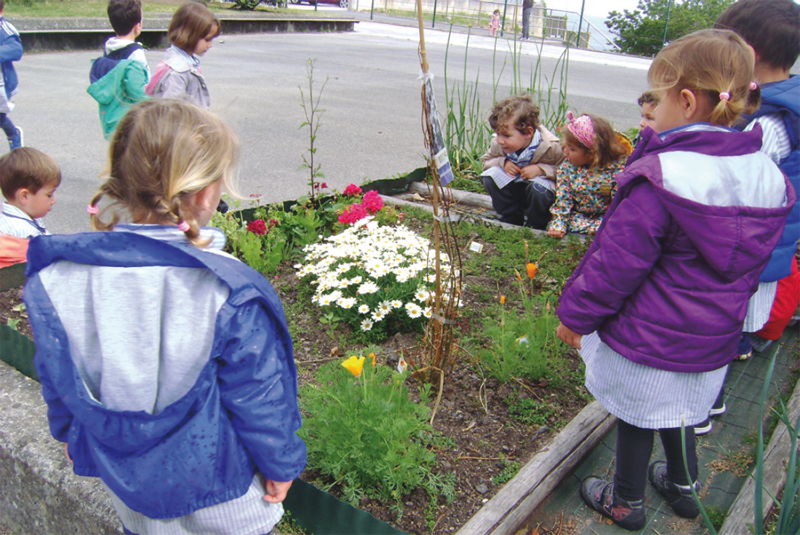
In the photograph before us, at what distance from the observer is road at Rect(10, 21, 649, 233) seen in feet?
18.2

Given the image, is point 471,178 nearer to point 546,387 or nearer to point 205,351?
point 546,387

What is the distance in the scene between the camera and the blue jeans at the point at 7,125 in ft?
16.9

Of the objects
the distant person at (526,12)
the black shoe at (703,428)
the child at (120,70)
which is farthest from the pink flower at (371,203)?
the distant person at (526,12)

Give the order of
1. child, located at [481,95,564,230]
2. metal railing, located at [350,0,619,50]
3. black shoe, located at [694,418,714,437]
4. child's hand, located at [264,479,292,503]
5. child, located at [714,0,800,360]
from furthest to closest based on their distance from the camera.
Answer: metal railing, located at [350,0,619,50] < child, located at [481,95,564,230] < black shoe, located at [694,418,714,437] < child, located at [714,0,800,360] < child's hand, located at [264,479,292,503]

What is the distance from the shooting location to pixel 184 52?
4.00 metres

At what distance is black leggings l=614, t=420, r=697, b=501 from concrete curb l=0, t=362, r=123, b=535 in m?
1.54

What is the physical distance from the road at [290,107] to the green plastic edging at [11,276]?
0.78m

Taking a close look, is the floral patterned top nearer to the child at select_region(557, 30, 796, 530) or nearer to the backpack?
the child at select_region(557, 30, 796, 530)

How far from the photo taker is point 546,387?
264 cm

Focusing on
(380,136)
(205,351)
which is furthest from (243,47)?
(205,351)

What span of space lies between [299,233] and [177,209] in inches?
100

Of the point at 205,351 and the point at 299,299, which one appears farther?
the point at 299,299

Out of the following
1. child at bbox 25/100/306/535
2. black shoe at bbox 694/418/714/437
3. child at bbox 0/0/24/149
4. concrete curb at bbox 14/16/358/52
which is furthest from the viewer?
concrete curb at bbox 14/16/358/52

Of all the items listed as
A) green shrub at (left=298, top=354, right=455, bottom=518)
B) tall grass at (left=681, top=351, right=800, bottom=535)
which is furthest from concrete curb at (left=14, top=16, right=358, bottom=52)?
tall grass at (left=681, top=351, right=800, bottom=535)
